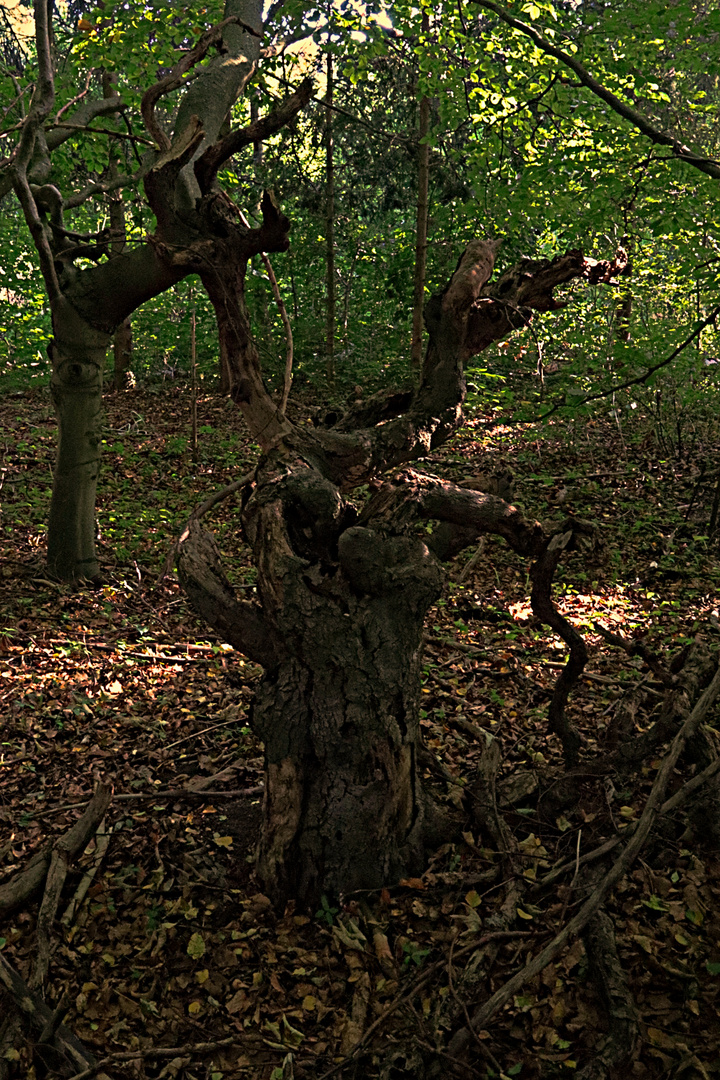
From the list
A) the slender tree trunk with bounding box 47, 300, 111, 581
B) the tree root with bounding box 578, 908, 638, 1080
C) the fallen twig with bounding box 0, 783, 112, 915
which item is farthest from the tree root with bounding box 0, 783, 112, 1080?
the slender tree trunk with bounding box 47, 300, 111, 581

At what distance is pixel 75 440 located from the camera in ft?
20.8

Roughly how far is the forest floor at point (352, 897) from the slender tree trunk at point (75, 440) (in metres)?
0.30

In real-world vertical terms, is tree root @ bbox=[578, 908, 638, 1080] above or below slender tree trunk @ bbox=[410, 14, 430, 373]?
below

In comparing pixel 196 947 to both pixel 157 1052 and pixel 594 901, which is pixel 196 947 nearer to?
pixel 157 1052

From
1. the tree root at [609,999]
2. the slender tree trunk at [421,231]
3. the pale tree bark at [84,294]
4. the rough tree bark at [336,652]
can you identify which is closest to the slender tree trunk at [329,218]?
the slender tree trunk at [421,231]

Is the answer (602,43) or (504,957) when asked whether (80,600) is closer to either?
(504,957)

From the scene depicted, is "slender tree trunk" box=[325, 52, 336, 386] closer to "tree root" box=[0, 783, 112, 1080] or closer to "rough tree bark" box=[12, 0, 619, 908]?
"rough tree bark" box=[12, 0, 619, 908]

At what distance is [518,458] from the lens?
9.25 metres

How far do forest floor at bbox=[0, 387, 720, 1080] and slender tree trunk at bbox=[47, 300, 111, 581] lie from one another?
30 centimetres

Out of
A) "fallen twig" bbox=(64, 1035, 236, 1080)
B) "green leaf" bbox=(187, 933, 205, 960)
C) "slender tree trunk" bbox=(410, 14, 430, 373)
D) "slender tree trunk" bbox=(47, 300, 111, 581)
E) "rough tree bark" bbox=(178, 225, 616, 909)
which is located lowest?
"fallen twig" bbox=(64, 1035, 236, 1080)

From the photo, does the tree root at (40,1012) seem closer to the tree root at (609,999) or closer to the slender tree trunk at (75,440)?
the tree root at (609,999)

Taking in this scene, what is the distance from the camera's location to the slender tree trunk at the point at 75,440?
6.14 m

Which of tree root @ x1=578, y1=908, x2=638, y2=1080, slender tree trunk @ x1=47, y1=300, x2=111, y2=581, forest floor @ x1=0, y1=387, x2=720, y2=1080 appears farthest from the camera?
slender tree trunk @ x1=47, y1=300, x2=111, y2=581

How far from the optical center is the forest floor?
2.60 m
